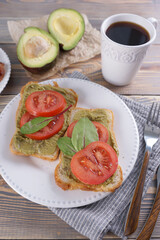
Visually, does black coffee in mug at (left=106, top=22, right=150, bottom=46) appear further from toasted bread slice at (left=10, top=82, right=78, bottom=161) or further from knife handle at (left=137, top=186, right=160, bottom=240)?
knife handle at (left=137, top=186, right=160, bottom=240)

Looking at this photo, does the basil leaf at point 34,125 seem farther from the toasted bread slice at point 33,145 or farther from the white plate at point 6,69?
the white plate at point 6,69

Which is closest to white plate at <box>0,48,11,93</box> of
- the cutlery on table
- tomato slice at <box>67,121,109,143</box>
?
tomato slice at <box>67,121,109,143</box>

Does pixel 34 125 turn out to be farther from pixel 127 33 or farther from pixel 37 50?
pixel 127 33

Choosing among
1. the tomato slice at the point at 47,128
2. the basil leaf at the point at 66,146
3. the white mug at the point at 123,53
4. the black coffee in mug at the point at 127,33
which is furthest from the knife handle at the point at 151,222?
the black coffee in mug at the point at 127,33

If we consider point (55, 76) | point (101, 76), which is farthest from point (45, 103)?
point (101, 76)

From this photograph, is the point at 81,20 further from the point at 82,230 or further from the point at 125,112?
the point at 82,230
